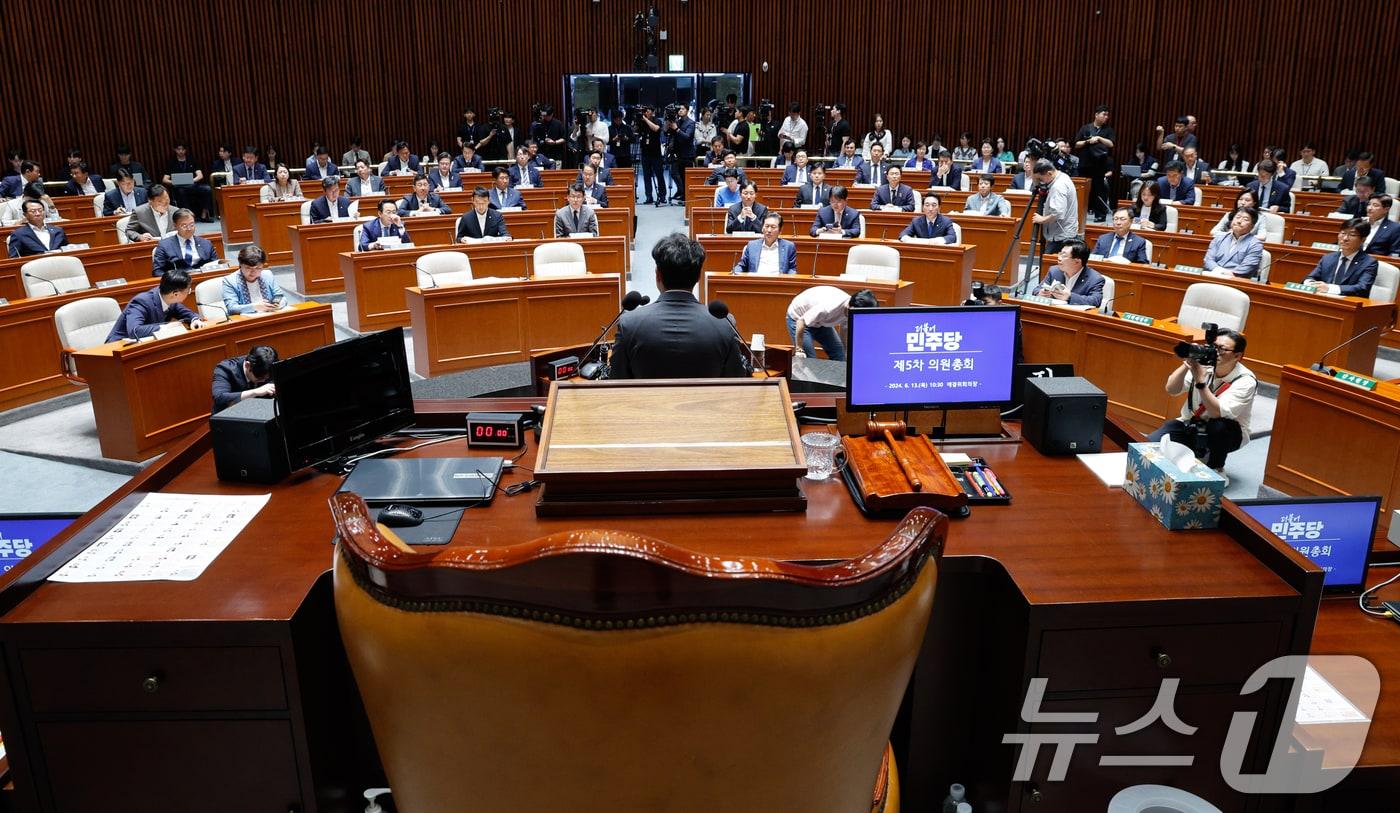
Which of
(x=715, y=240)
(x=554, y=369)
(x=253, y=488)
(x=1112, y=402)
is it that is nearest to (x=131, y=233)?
(x=715, y=240)

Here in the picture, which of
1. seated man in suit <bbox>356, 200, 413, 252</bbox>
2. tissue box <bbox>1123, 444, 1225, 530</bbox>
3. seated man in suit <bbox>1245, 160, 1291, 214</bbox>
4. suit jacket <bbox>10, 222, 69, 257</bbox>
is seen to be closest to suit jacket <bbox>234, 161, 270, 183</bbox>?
suit jacket <bbox>10, 222, 69, 257</bbox>

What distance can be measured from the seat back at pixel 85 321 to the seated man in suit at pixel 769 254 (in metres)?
4.56

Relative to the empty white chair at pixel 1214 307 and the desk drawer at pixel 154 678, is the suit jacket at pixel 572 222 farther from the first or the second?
the desk drawer at pixel 154 678

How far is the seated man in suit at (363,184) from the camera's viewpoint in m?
12.2

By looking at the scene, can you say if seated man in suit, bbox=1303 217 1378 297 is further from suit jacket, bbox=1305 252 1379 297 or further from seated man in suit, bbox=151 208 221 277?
seated man in suit, bbox=151 208 221 277

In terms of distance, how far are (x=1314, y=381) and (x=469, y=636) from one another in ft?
17.6

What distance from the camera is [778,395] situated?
8.20 ft

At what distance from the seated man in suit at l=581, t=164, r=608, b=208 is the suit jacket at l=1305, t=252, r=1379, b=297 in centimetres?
737

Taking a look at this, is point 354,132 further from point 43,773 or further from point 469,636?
point 469,636

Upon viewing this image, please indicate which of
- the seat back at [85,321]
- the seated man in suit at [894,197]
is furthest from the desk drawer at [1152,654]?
the seated man in suit at [894,197]

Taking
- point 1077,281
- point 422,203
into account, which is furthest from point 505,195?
point 1077,281

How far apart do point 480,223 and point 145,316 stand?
3.54 metres

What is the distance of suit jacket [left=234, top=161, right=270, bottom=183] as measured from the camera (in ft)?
46.8

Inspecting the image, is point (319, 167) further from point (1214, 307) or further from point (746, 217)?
point (1214, 307)
